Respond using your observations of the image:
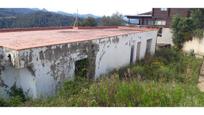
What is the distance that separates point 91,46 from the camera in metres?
9.17

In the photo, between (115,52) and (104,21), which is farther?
(104,21)

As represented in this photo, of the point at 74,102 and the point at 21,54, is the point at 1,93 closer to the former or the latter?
the point at 21,54

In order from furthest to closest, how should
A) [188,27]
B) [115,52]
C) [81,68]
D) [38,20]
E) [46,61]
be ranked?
[38,20], [188,27], [115,52], [81,68], [46,61]

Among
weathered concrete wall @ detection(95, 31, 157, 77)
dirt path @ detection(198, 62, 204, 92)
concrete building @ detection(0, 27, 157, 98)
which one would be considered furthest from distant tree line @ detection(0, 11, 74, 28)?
Result: dirt path @ detection(198, 62, 204, 92)

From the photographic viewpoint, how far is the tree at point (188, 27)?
20328 mm

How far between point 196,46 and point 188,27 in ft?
6.26

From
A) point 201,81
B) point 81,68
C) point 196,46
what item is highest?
point 196,46

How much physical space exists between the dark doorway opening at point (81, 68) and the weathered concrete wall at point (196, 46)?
44.4ft

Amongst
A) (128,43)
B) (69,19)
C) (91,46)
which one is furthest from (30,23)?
(91,46)

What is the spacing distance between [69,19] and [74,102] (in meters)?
23.0

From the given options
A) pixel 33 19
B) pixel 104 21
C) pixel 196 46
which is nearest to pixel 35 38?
pixel 196 46

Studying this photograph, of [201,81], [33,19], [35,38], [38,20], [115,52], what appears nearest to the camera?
[35,38]

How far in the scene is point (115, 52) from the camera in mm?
11406

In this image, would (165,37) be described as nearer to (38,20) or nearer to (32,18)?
(38,20)
